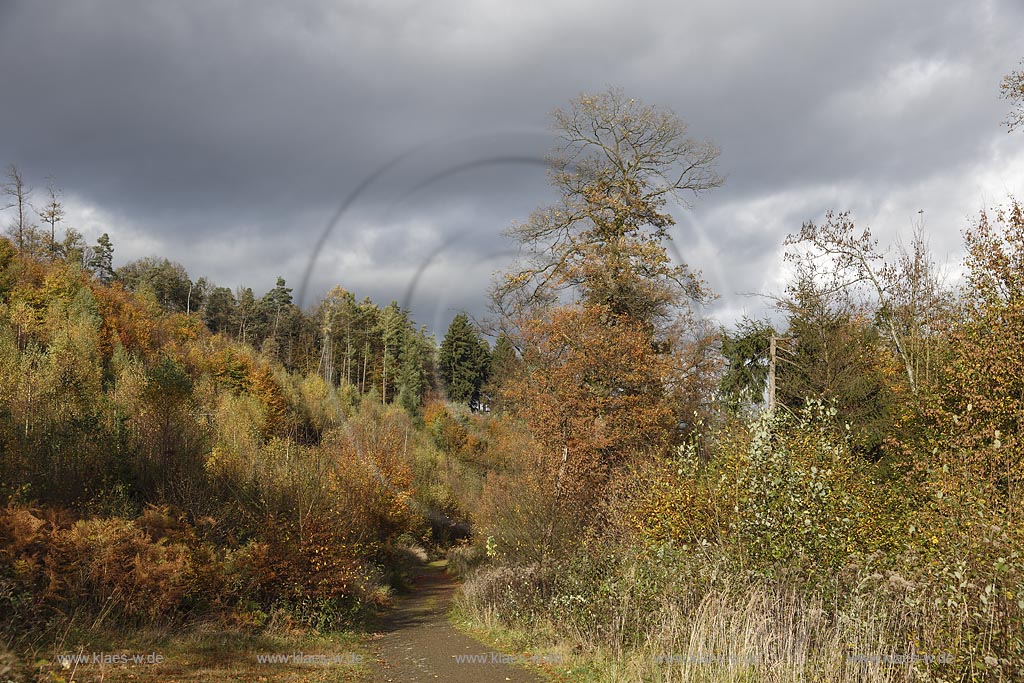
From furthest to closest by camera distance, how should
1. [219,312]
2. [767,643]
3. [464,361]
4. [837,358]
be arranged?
[219,312] → [464,361] → [837,358] → [767,643]

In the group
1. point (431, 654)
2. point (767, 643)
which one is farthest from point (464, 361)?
point (767, 643)

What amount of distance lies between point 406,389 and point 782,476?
59.0m

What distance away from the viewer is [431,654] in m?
15.0

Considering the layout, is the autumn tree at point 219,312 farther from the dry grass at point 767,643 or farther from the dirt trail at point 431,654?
the dry grass at point 767,643

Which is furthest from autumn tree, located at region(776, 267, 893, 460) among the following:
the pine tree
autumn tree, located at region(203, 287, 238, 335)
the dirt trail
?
autumn tree, located at region(203, 287, 238, 335)

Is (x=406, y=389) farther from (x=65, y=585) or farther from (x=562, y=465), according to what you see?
(x=65, y=585)

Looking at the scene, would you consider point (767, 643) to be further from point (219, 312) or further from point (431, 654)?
point (219, 312)

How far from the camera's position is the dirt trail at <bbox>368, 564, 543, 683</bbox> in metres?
12.2

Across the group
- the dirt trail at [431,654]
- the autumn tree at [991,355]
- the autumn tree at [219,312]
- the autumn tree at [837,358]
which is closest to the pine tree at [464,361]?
the autumn tree at [837,358]

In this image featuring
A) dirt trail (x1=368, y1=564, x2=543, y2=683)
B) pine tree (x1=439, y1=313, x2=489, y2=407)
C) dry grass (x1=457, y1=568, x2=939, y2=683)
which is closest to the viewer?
dry grass (x1=457, y1=568, x2=939, y2=683)

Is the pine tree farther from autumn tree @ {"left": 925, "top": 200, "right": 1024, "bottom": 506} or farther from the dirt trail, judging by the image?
autumn tree @ {"left": 925, "top": 200, "right": 1024, "bottom": 506}

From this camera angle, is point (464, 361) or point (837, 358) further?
point (464, 361)

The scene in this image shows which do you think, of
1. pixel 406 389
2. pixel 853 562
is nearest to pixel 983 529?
pixel 853 562

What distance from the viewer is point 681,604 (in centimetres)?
1085
